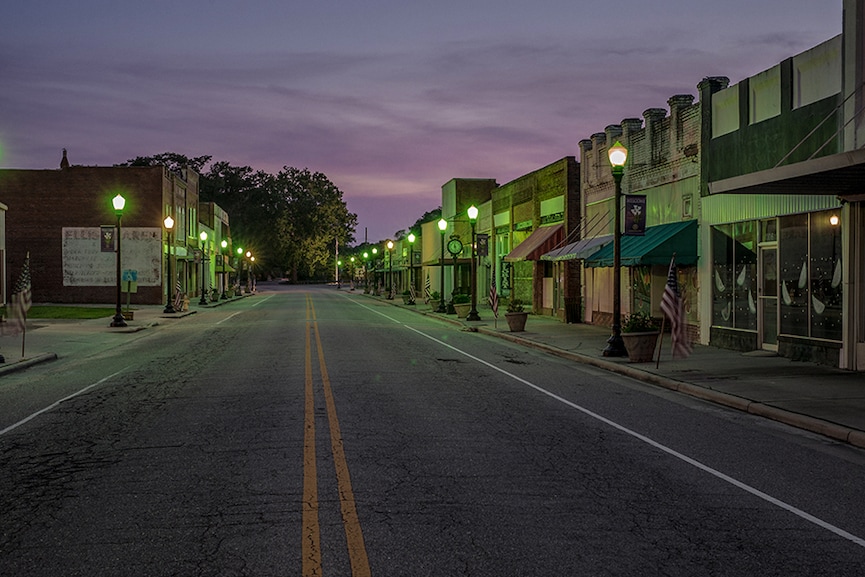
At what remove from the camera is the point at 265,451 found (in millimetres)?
8453

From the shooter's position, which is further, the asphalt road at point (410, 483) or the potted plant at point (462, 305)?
the potted plant at point (462, 305)

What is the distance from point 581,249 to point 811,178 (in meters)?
14.7

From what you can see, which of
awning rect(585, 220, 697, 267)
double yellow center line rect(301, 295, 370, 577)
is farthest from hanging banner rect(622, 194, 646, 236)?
double yellow center line rect(301, 295, 370, 577)

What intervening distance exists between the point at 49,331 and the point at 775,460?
2505cm

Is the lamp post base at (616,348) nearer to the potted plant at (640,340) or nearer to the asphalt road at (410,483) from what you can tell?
the potted plant at (640,340)

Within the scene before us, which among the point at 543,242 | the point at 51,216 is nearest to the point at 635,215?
the point at 543,242

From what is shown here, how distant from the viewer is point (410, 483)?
718 cm

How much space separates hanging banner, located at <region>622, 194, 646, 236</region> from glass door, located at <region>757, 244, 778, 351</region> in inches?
119

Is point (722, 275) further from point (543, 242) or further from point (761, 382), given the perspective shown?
point (543, 242)

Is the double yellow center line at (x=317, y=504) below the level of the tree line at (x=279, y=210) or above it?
below

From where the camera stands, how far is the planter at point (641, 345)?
1730 cm

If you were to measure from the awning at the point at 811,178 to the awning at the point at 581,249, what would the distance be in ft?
36.2

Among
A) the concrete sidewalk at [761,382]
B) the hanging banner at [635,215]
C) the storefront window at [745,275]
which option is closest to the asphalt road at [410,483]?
the concrete sidewalk at [761,382]

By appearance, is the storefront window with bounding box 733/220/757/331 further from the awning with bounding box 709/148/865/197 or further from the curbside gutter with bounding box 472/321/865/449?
the curbside gutter with bounding box 472/321/865/449
